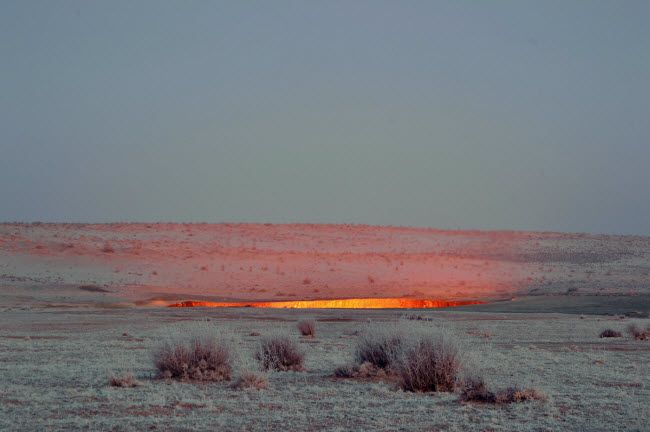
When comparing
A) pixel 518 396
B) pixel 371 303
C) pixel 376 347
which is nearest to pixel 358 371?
pixel 376 347

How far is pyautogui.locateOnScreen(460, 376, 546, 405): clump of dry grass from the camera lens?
1071 centimetres

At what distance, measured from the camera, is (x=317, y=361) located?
53.8 feet

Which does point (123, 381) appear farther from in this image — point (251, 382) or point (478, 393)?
point (478, 393)

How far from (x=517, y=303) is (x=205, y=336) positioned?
35537 millimetres

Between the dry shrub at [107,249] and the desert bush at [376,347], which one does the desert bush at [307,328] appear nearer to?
the desert bush at [376,347]

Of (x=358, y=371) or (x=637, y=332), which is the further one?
(x=637, y=332)

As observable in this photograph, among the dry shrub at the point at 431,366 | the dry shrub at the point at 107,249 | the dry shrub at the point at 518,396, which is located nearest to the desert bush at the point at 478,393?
the dry shrub at the point at 518,396

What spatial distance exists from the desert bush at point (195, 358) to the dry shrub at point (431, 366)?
3.18 metres

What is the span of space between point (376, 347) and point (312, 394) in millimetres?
2939

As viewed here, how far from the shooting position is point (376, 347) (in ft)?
46.8

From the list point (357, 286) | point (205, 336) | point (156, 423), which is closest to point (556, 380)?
point (205, 336)

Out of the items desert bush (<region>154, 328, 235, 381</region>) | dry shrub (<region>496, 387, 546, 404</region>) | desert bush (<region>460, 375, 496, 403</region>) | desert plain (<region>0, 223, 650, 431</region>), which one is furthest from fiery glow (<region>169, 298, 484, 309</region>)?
dry shrub (<region>496, 387, 546, 404</region>)

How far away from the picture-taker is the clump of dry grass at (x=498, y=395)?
10.7 meters

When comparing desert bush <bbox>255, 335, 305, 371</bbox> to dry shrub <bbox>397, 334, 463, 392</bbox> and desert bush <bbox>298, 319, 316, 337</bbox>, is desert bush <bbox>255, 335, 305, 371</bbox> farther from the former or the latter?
desert bush <bbox>298, 319, 316, 337</bbox>
